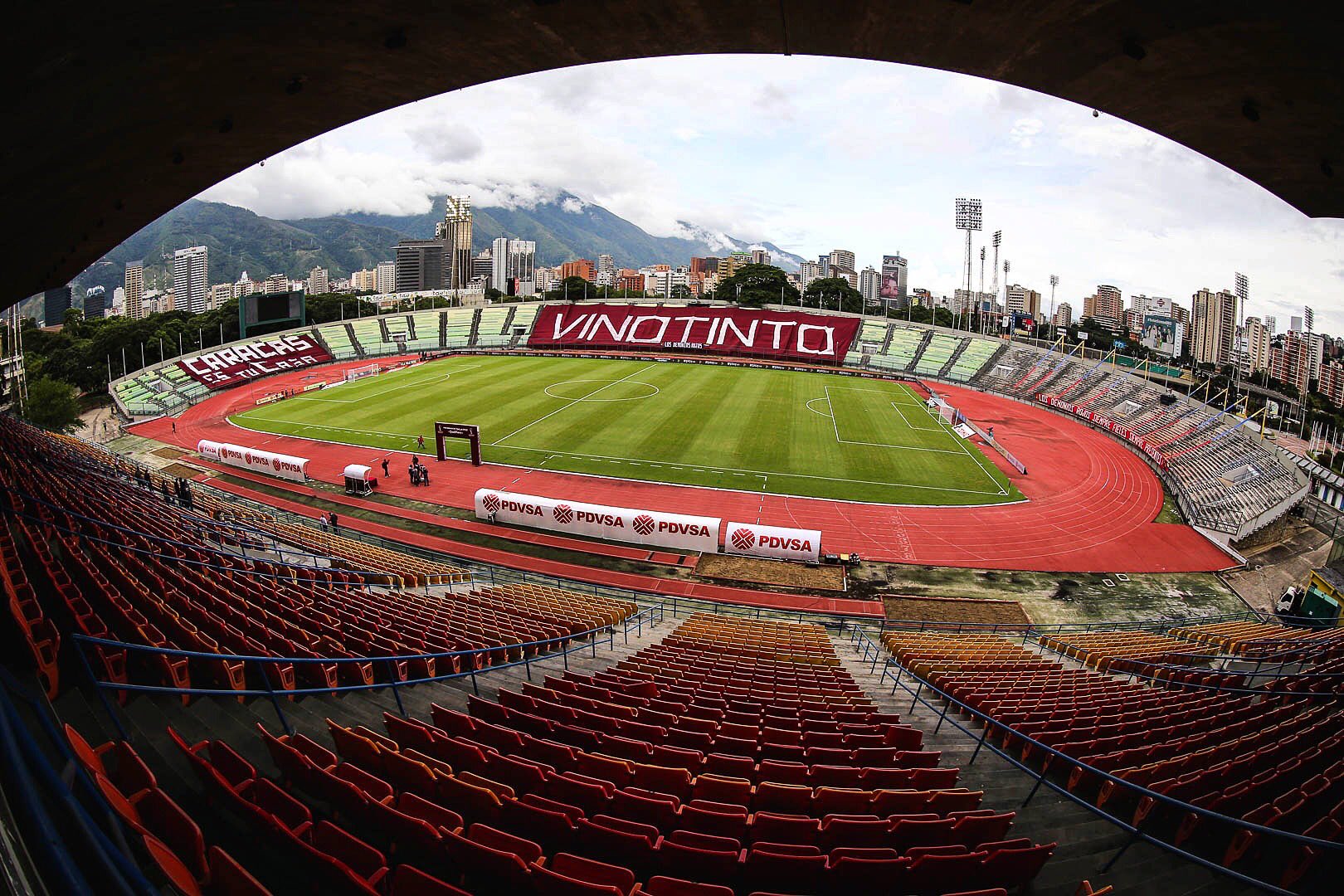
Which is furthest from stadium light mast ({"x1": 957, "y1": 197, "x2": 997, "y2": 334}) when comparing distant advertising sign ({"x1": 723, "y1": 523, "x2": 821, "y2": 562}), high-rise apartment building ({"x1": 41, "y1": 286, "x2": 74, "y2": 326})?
high-rise apartment building ({"x1": 41, "y1": 286, "x2": 74, "y2": 326})

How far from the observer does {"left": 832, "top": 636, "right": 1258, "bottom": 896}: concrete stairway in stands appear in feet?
16.9

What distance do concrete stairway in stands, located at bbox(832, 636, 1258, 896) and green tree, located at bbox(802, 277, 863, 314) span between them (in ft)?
293

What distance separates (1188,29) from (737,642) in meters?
11.6

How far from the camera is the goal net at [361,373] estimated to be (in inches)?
2142

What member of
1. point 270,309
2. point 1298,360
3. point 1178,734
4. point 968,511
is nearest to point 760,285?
point 270,309

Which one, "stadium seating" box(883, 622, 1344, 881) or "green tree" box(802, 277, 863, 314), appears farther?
"green tree" box(802, 277, 863, 314)

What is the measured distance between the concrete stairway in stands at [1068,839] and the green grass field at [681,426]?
20.5 m

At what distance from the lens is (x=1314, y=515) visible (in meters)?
28.1

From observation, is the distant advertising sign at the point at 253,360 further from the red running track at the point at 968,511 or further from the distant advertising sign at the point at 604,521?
the distant advertising sign at the point at 604,521

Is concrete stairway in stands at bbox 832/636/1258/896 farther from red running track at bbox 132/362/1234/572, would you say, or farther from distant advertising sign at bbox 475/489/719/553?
red running track at bbox 132/362/1234/572

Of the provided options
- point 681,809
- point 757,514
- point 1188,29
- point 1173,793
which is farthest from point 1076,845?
point 757,514

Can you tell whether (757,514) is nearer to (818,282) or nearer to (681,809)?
(681,809)

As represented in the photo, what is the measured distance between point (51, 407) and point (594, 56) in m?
46.3

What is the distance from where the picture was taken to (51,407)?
120ft
